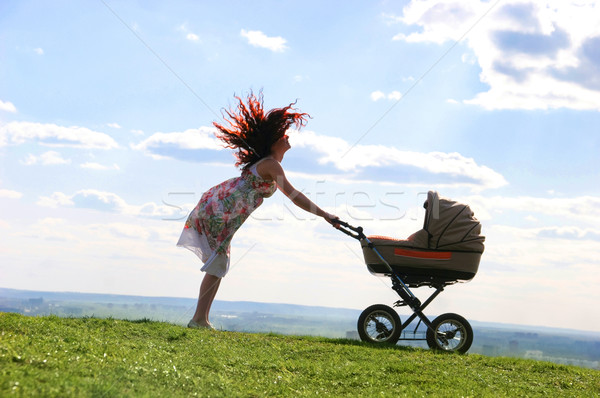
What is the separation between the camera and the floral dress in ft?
23.5

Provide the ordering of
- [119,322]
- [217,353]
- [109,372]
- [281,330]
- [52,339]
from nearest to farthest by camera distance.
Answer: [109,372], [52,339], [217,353], [119,322], [281,330]

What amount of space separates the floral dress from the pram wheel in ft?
8.48

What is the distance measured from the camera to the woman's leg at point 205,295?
7242 mm

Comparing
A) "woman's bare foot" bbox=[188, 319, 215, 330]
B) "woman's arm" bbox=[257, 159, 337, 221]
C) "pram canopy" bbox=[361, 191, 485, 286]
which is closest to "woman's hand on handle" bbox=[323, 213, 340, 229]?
"woman's arm" bbox=[257, 159, 337, 221]

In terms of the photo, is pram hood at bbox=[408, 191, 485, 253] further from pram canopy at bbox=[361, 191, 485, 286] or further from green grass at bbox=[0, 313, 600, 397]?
green grass at bbox=[0, 313, 600, 397]

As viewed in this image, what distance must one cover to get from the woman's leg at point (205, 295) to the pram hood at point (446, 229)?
2465 millimetres

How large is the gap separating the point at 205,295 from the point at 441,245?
2904 mm

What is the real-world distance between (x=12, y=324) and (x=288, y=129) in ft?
12.2

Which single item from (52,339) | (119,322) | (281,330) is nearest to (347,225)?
(281,330)

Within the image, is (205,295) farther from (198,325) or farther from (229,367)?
(229,367)

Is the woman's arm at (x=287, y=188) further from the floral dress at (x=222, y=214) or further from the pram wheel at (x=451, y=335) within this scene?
the pram wheel at (x=451, y=335)

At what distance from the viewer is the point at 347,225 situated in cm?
707

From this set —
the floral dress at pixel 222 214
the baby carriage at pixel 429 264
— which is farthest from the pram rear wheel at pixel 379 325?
the floral dress at pixel 222 214

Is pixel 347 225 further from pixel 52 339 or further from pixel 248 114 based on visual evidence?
pixel 52 339
